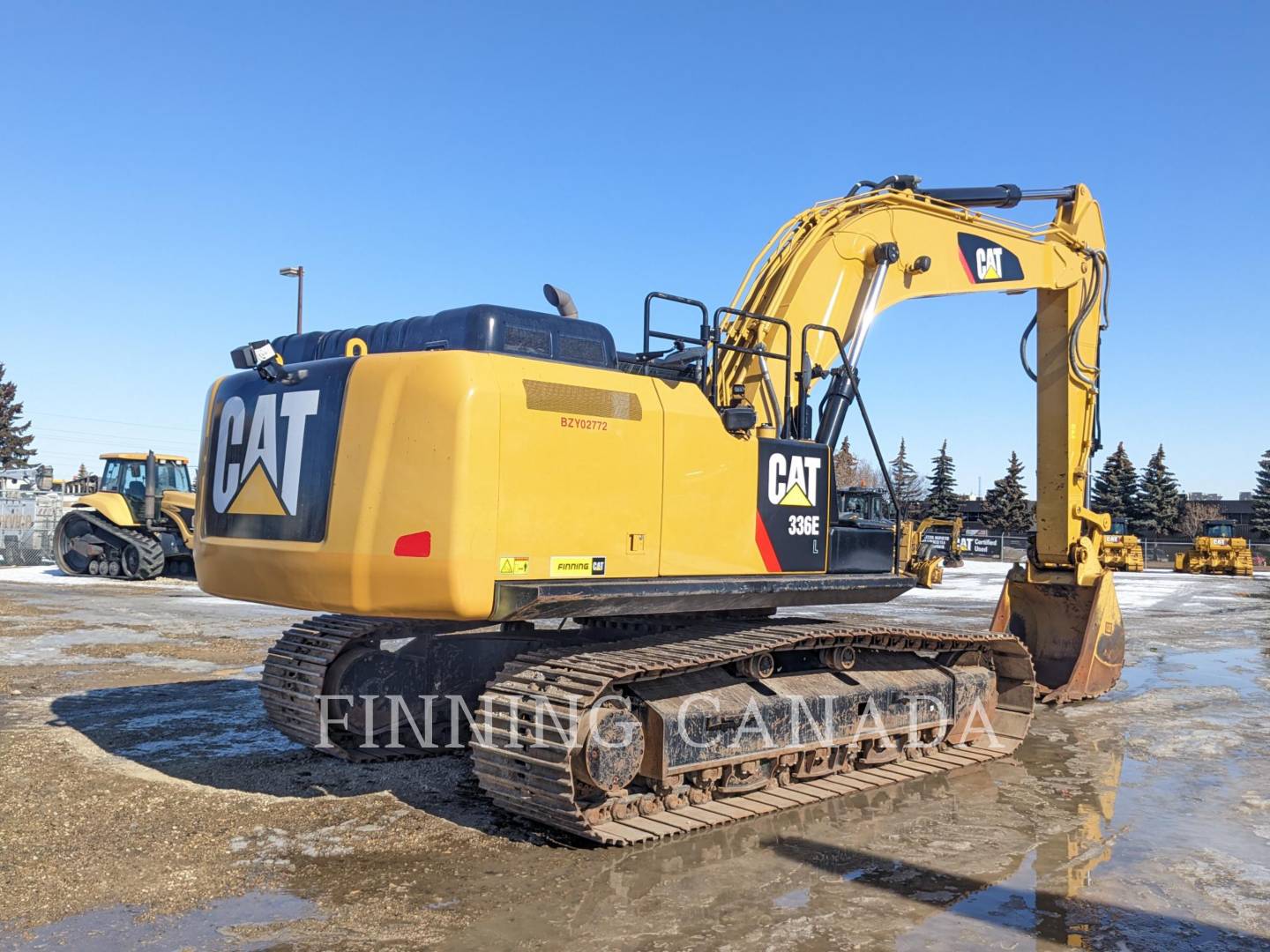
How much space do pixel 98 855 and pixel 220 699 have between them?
416cm

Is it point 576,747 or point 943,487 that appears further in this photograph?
point 943,487

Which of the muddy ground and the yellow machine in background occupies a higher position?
the yellow machine in background

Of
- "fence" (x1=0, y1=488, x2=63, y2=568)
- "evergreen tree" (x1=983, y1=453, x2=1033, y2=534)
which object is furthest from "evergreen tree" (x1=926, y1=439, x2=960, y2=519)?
"fence" (x1=0, y1=488, x2=63, y2=568)

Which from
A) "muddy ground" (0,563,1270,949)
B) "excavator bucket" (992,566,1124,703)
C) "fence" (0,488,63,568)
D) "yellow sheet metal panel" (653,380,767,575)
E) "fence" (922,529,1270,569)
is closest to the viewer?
"muddy ground" (0,563,1270,949)

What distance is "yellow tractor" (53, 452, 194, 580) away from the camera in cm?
2252

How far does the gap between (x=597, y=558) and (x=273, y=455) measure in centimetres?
183

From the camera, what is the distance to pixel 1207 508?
7100 cm

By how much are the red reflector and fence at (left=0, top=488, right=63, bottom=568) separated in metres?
24.1

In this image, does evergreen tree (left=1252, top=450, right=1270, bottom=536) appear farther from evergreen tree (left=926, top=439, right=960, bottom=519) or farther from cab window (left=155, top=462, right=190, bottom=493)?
cab window (left=155, top=462, right=190, bottom=493)

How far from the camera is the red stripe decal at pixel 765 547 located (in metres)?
6.34

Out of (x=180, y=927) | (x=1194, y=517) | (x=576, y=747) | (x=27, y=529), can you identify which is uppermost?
(x=1194, y=517)

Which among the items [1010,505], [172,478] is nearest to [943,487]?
[1010,505]

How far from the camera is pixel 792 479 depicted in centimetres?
657

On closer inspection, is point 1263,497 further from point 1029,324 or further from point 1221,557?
point 1029,324
